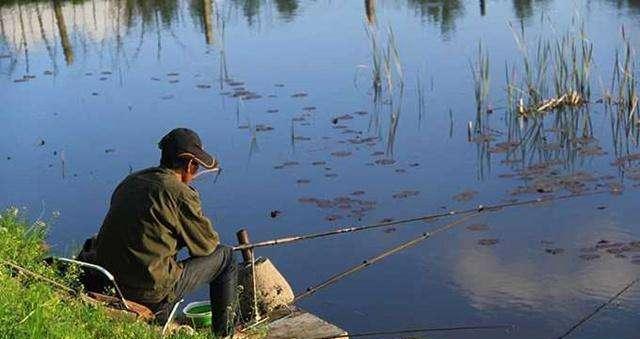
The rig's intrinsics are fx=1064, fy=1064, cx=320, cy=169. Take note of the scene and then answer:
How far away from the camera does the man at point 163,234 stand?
4.93 m

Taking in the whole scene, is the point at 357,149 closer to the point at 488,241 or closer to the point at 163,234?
the point at 488,241

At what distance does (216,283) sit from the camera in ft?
17.5

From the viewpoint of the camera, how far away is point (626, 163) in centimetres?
932

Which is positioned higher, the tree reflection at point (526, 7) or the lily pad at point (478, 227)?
the tree reflection at point (526, 7)

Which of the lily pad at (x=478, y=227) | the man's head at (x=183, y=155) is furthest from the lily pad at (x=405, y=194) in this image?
the man's head at (x=183, y=155)

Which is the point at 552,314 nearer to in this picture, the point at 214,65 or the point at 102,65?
the point at 214,65

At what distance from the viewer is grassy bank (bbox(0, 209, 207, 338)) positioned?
4.10m

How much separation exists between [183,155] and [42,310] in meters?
1.11

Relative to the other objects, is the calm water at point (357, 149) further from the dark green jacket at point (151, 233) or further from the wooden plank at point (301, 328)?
the dark green jacket at point (151, 233)

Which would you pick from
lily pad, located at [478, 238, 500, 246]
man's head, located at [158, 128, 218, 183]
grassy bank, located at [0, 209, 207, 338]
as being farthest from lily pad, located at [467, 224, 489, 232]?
grassy bank, located at [0, 209, 207, 338]

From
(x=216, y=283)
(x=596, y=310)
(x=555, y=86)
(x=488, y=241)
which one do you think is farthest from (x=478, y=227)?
(x=555, y=86)

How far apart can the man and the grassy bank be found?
27 cm

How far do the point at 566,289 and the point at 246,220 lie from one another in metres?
2.77

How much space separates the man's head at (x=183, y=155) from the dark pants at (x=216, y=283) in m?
0.43
